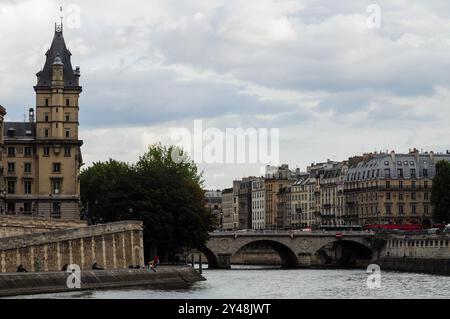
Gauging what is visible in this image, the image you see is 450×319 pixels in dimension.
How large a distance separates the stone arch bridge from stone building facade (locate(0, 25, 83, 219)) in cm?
3815

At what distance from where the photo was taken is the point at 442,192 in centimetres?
15962

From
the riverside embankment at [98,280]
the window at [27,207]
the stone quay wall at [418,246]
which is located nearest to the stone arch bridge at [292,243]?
the stone quay wall at [418,246]

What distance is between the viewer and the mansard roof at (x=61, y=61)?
116812 millimetres

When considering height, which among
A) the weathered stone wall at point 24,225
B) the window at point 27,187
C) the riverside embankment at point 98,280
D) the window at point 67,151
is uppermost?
the window at point 67,151

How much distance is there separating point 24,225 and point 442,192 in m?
82.2

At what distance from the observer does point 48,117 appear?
116188mm

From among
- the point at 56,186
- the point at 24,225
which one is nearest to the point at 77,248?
the point at 24,225

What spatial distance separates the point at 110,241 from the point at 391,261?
61542mm

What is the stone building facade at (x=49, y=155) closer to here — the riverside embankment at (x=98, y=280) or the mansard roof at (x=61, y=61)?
the mansard roof at (x=61, y=61)

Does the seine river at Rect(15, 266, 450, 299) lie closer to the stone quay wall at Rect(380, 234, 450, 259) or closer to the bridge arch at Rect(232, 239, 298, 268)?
the stone quay wall at Rect(380, 234, 450, 259)

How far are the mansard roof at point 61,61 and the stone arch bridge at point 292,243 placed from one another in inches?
1574

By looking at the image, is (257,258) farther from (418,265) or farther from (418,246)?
(418,265)

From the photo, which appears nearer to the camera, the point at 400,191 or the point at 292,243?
the point at 292,243
